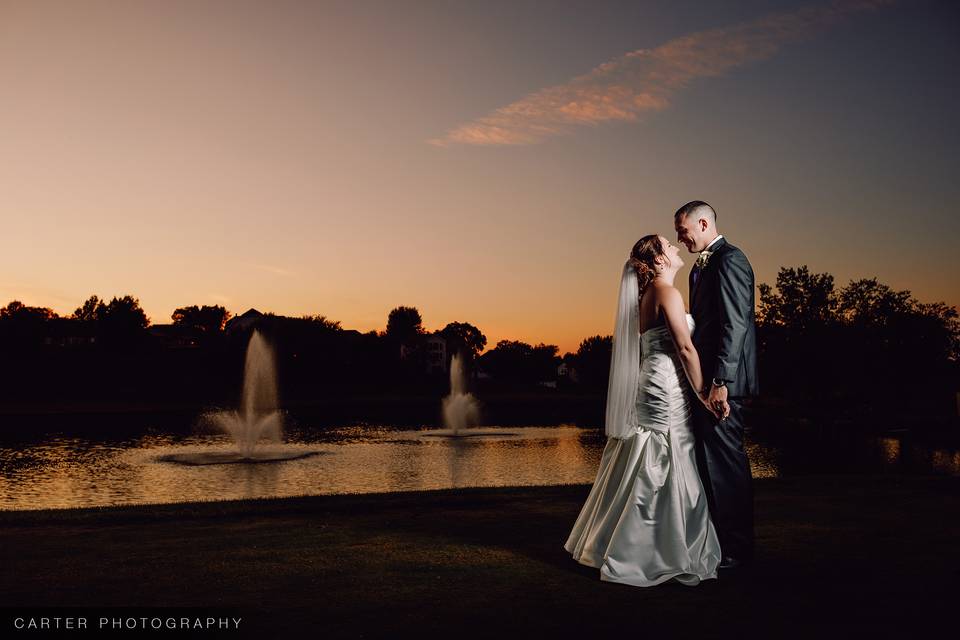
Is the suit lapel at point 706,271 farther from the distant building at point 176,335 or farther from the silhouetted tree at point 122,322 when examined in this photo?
the distant building at point 176,335

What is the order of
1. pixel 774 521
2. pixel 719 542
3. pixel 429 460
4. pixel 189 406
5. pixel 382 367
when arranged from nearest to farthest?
pixel 719 542
pixel 774 521
pixel 429 460
pixel 189 406
pixel 382 367

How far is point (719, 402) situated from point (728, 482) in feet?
2.34

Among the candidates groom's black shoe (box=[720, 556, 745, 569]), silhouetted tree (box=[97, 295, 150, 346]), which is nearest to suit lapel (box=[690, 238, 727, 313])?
groom's black shoe (box=[720, 556, 745, 569])

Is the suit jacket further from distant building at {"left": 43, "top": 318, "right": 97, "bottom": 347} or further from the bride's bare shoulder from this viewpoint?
distant building at {"left": 43, "top": 318, "right": 97, "bottom": 347}

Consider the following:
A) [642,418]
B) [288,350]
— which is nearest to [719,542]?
[642,418]

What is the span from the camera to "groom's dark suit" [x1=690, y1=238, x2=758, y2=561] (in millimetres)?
6574

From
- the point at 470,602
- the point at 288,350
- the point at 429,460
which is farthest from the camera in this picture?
the point at 288,350

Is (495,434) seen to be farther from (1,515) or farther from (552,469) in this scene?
(1,515)

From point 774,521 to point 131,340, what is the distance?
10640cm

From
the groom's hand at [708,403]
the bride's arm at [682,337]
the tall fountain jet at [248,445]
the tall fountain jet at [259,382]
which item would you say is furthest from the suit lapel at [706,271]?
the tall fountain jet at [259,382]

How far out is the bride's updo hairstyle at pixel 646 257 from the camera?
6.96 meters

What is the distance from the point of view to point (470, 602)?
5.44 metres

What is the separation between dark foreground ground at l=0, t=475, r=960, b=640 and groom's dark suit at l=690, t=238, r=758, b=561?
1.44 ft

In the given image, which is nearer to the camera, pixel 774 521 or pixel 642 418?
pixel 642 418
